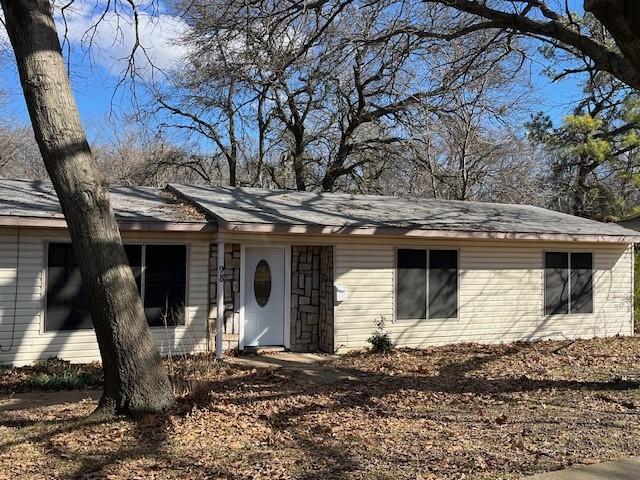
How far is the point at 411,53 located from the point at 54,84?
680 centimetres

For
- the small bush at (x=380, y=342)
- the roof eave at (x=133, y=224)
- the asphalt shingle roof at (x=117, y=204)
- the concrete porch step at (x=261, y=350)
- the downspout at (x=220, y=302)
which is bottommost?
the concrete porch step at (x=261, y=350)

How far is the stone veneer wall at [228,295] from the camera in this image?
11.0 m

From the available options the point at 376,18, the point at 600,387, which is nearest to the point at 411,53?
the point at 376,18

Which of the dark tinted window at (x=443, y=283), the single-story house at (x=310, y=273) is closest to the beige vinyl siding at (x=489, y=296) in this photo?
the single-story house at (x=310, y=273)

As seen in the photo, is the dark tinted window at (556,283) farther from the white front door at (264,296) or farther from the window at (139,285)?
the window at (139,285)

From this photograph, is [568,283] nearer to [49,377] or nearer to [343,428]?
[343,428]

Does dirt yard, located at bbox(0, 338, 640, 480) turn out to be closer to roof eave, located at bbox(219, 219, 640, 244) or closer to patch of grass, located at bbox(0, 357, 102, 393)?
patch of grass, located at bbox(0, 357, 102, 393)

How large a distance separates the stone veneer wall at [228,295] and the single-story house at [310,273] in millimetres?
20

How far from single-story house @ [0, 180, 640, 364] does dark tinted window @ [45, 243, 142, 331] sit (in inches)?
0.6

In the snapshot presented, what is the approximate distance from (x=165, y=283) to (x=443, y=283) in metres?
5.52

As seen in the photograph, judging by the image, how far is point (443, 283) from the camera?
41.2ft

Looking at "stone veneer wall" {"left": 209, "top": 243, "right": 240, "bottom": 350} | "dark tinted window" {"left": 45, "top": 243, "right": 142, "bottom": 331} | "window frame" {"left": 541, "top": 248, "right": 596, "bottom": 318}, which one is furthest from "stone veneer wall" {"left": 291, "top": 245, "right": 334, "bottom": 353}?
"window frame" {"left": 541, "top": 248, "right": 596, "bottom": 318}

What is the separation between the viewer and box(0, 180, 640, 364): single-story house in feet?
32.5

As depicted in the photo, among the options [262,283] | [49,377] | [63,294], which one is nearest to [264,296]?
[262,283]
